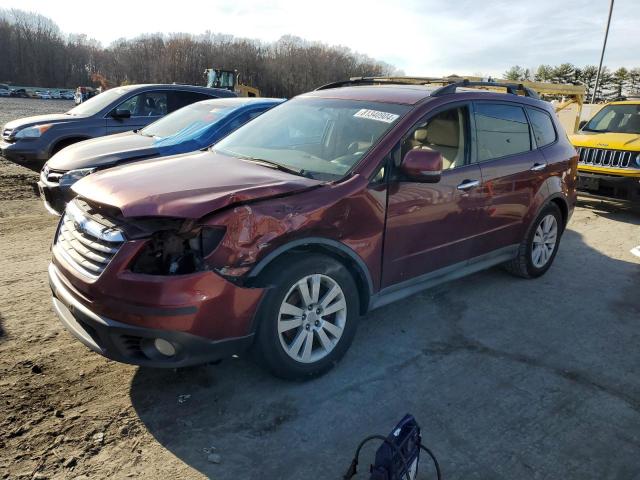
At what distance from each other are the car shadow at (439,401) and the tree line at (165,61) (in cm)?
9997

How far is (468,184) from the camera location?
12.9 ft

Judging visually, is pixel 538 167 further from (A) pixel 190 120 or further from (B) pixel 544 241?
(A) pixel 190 120

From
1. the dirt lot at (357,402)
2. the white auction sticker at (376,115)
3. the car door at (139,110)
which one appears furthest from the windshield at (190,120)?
the white auction sticker at (376,115)

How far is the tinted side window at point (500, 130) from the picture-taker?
4.12m

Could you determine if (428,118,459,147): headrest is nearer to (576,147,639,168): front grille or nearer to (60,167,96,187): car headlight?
(60,167,96,187): car headlight

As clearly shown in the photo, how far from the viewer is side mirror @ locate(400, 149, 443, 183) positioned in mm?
3248

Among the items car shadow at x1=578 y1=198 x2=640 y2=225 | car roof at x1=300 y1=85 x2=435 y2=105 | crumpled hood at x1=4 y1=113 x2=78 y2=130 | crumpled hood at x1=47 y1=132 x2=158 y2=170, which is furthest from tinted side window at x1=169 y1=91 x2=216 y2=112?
car shadow at x1=578 y1=198 x2=640 y2=225

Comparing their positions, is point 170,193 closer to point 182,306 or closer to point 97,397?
point 182,306

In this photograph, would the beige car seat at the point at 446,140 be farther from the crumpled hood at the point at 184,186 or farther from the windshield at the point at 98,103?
the windshield at the point at 98,103

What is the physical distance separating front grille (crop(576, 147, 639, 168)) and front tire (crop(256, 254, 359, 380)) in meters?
6.79

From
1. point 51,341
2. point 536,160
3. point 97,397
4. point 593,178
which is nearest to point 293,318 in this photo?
point 97,397

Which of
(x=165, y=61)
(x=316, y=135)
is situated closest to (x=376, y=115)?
(x=316, y=135)

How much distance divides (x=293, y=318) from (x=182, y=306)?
→ 2.38 ft

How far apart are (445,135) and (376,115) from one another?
71 cm
